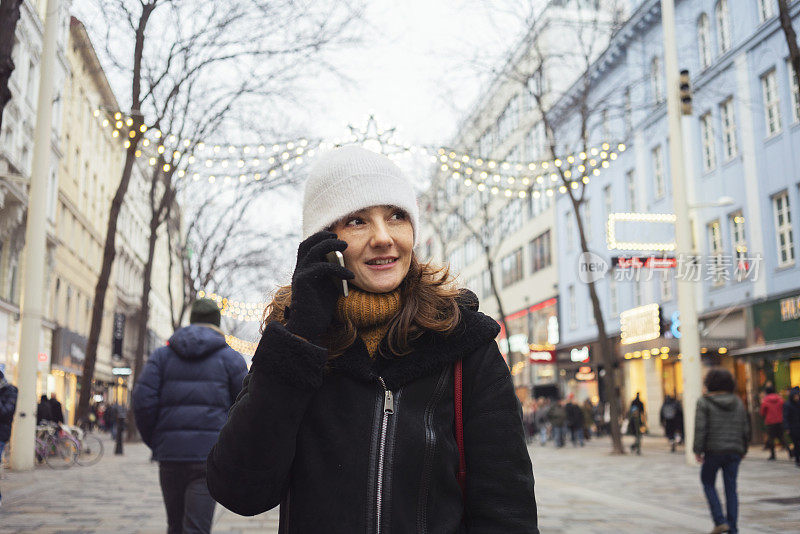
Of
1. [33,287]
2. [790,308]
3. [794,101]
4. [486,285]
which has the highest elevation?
[486,285]

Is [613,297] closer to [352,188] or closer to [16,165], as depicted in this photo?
[16,165]

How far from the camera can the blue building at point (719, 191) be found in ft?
76.6

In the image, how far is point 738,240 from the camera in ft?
84.9

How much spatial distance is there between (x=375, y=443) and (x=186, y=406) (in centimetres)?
414

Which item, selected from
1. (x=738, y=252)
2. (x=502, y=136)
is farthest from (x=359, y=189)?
(x=502, y=136)

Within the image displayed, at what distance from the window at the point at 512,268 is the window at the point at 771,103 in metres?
27.4

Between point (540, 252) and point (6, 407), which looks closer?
point (6, 407)

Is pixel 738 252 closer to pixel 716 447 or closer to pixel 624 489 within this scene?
pixel 624 489

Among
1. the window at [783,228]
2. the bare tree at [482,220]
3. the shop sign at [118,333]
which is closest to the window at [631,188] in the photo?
the bare tree at [482,220]

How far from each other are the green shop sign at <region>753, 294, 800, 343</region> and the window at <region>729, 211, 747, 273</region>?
1226mm

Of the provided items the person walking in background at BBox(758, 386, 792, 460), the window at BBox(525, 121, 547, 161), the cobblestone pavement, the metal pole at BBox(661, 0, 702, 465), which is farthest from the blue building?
the window at BBox(525, 121, 547, 161)

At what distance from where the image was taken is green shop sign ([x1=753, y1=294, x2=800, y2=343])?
23.0 m

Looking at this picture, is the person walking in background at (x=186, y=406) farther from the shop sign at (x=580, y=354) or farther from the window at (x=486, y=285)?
the window at (x=486, y=285)

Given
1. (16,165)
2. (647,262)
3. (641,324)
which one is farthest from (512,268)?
(647,262)
